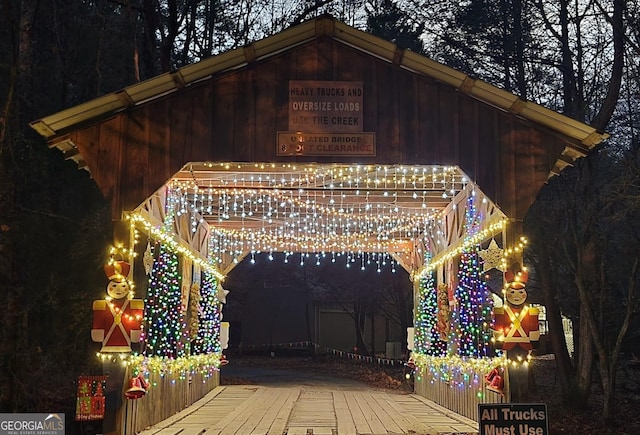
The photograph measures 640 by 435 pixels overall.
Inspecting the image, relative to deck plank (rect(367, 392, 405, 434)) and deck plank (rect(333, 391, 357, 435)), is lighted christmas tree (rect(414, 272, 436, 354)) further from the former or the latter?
deck plank (rect(333, 391, 357, 435))

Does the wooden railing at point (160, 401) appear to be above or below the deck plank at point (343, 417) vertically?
above

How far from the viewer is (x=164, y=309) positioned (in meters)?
10.1

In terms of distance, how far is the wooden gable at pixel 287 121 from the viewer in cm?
761

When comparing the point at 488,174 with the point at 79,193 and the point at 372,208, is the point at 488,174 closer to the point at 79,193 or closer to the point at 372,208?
the point at 372,208

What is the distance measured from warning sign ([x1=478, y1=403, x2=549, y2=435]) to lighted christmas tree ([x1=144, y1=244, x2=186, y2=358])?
476 centimetres

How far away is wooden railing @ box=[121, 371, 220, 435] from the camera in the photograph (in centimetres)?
785

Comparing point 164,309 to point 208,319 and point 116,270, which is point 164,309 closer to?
point 116,270

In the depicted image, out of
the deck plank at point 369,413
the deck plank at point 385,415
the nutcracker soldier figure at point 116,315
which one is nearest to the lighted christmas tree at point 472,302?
the deck plank at point 385,415

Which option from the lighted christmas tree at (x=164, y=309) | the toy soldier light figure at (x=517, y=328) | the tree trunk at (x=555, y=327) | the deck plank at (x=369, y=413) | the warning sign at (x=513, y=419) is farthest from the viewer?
the tree trunk at (x=555, y=327)

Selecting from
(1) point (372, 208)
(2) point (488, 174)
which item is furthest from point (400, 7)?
(2) point (488, 174)

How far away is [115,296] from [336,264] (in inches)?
840

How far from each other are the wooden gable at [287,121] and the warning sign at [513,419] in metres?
2.48

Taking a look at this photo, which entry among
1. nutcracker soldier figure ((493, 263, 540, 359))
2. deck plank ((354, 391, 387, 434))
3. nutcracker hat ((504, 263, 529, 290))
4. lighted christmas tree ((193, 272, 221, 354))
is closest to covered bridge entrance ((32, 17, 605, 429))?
nutcracker hat ((504, 263, 529, 290))

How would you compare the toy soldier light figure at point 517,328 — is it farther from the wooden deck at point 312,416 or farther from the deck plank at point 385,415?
the deck plank at point 385,415
